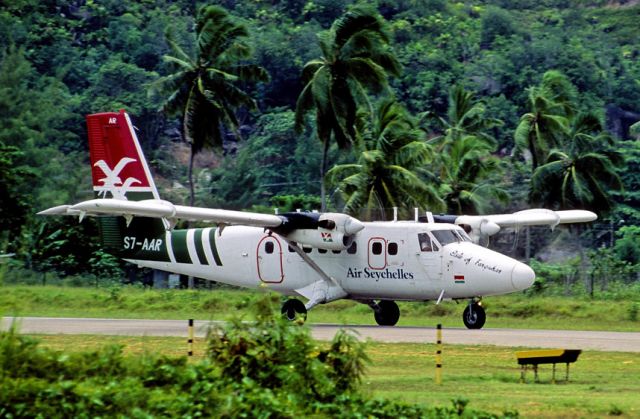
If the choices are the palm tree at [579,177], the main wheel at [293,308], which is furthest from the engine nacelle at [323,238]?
the palm tree at [579,177]

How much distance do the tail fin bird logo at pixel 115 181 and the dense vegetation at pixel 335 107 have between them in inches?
405

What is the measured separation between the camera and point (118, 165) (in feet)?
124

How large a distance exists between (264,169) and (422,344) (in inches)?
2101

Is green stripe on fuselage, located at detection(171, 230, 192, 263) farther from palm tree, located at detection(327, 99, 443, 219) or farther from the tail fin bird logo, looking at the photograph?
palm tree, located at detection(327, 99, 443, 219)

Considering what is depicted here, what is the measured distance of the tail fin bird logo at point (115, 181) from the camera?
123 feet

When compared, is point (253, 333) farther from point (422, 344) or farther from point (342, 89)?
point (342, 89)

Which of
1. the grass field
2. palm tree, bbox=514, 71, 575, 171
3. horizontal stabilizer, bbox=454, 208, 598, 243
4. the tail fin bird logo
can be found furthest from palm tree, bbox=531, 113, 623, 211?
the grass field

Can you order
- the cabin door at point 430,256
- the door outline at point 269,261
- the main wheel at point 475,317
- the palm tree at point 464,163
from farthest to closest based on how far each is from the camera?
the palm tree at point 464,163
the door outline at point 269,261
the main wheel at point 475,317
the cabin door at point 430,256

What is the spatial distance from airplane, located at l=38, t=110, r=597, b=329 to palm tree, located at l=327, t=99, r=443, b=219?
8.70 metres

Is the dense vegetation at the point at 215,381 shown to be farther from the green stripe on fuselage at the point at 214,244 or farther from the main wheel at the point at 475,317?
the green stripe on fuselage at the point at 214,244

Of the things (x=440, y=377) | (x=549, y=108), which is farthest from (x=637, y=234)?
(x=440, y=377)

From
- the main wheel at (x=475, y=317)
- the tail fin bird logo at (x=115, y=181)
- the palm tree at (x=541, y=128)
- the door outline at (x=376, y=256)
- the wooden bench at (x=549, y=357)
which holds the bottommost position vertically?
the wooden bench at (x=549, y=357)

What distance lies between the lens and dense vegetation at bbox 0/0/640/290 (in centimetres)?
4980

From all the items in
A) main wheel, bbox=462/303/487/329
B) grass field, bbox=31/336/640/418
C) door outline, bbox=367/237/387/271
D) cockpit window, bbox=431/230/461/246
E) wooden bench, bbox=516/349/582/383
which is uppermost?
cockpit window, bbox=431/230/461/246
